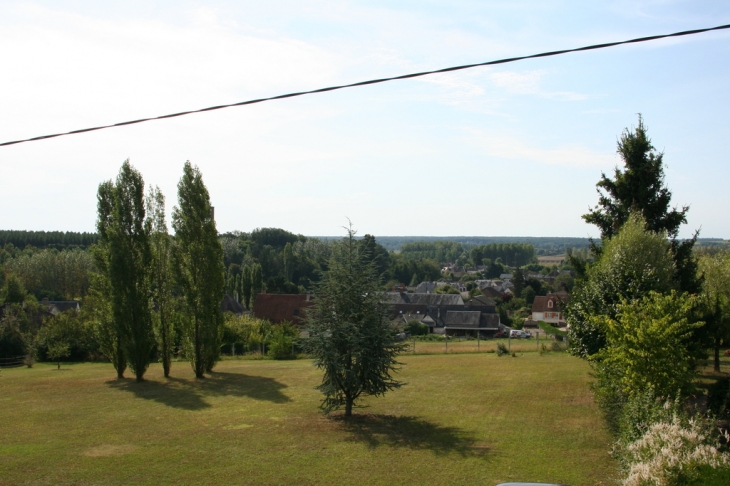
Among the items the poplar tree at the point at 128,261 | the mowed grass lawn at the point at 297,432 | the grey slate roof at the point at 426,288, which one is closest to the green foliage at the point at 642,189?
the mowed grass lawn at the point at 297,432

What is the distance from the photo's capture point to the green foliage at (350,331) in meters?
17.2

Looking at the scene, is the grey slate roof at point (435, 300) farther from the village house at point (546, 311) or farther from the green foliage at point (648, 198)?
the green foliage at point (648, 198)

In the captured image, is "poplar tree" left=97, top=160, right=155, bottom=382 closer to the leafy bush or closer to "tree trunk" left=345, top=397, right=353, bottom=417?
"tree trunk" left=345, top=397, right=353, bottom=417

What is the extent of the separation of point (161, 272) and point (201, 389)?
270 inches

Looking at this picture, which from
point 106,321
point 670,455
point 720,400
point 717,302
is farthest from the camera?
point 106,321

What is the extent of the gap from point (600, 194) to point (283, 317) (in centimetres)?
3781

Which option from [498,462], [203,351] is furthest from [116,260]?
[498,462]

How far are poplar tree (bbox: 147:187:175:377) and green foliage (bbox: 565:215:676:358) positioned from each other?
62.3ft

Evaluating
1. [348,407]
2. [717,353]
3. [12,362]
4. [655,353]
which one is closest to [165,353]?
[348,407]

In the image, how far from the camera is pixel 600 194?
24.6 metres

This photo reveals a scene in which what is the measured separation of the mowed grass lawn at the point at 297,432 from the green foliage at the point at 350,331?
4.13 feet

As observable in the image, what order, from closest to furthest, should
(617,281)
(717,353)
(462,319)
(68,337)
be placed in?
1. (617,281)
2. (717,353)
3. (68,337)
4. (462,319)

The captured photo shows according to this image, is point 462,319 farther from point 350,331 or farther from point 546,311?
point 350,331

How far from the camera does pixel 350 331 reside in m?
17.3
